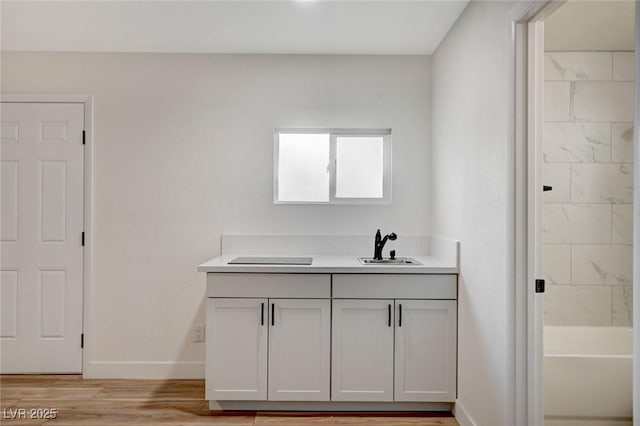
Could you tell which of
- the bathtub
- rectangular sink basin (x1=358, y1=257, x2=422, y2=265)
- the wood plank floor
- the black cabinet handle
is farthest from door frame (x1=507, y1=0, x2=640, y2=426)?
the black cabinet handle

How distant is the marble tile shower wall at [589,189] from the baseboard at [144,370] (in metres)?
2.64

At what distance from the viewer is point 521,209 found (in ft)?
6.08

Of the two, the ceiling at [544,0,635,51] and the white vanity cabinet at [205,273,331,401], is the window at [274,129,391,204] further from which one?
the ceiling at [544,0,635,51]

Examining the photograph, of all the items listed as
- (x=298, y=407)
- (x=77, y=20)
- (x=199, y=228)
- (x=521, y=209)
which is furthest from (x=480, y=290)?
(x=77, y=20)

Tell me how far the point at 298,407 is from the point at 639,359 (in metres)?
2.00

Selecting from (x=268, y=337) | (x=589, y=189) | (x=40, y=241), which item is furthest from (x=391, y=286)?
(x=40, y=241)

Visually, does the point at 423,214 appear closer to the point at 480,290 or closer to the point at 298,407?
the point at 480,290

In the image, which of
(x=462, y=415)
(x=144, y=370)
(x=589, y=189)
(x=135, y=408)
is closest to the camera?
(x=462, y=415)

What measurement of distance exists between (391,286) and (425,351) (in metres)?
0.44

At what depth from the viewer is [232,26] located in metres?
2.75

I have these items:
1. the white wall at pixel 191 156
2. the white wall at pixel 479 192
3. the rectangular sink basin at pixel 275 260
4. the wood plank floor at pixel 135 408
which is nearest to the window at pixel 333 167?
the white wall at pixel 191 156

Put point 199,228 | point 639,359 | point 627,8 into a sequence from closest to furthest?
point 639,359 < point 627,8 < point 199,228

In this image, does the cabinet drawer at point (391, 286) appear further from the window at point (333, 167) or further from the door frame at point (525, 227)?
the window at point (333, 167)

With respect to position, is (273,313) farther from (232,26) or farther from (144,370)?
(232,26)
